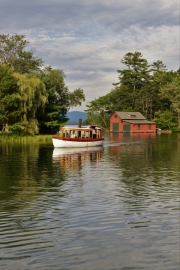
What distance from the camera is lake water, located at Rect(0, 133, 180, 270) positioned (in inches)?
360

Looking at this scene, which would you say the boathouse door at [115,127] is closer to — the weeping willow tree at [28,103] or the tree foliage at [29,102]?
the tree foliage at [29,102]

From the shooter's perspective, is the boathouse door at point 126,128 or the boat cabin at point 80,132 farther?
the boathouse door at point 126,128

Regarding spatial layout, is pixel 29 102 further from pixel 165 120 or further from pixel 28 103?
pixel 165 120

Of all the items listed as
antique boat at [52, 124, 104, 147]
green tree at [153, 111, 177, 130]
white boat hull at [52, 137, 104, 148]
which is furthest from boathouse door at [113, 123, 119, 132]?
white boat hull at [52, 137, 104, 148]

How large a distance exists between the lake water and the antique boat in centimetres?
2211

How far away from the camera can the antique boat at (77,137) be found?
45.2 m

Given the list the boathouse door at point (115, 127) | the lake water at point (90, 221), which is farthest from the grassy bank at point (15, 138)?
the boathouse door at point (115, 127)

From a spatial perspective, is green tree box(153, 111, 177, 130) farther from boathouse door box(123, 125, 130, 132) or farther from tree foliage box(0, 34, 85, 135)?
tree foliage box(0, 34, 85, 135)

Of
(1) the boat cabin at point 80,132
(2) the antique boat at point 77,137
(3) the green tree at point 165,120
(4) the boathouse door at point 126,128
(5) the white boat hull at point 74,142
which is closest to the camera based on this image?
(5) the white boat hull at point 74,142

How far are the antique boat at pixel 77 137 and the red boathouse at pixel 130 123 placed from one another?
1827 inches

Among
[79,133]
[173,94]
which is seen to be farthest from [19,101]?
[173,94]

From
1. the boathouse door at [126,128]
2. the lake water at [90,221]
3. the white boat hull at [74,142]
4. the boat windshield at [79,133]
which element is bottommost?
the lake water at [90,221]

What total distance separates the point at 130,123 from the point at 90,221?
8456 cm

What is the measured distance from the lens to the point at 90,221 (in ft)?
40.1
